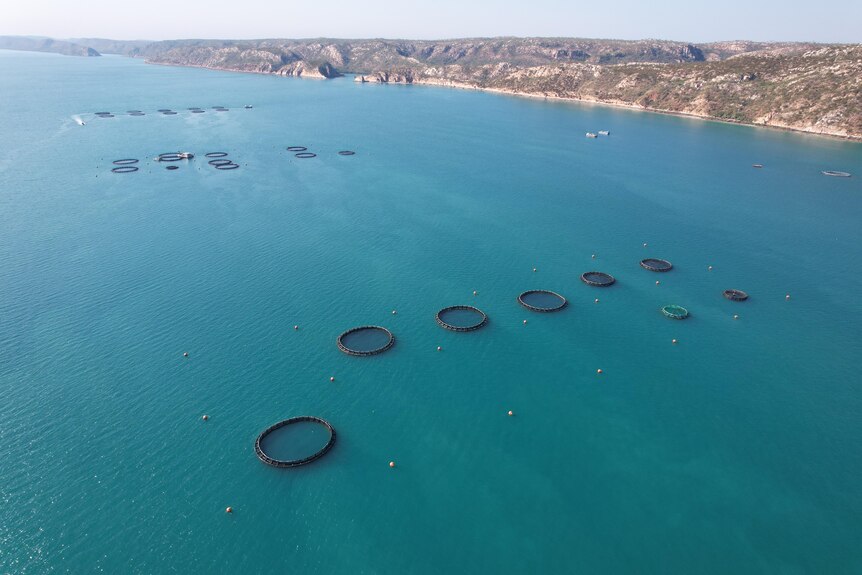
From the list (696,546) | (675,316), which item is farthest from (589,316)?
(696,546)

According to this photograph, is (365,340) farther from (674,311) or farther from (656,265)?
(656,265)

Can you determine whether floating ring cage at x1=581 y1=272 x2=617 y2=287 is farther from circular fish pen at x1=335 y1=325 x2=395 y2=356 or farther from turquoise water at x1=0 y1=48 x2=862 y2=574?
circular fish pen at x1=335 y1=325 x2=395 y2=356

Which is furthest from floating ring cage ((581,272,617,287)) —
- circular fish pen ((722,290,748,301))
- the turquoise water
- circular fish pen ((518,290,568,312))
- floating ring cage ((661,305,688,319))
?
circular fish pen ((722,290,748,301))

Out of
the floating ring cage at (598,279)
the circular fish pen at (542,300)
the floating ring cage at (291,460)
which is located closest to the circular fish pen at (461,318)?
the circular fish pen at (542,300)

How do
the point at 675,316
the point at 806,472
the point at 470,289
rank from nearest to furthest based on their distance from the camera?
the point at 806,472
the point at 675,316
the point at 470,289

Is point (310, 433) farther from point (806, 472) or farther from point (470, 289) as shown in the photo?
point (806, 472)

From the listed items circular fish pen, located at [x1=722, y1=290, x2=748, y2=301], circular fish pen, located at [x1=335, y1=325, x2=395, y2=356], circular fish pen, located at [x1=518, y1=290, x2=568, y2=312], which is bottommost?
circular fish pen, located at [x1=335, y1=325, x2=395, y2=356]

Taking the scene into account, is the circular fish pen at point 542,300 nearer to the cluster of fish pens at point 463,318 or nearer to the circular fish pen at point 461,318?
the cluster of fish pens at point 463,318
